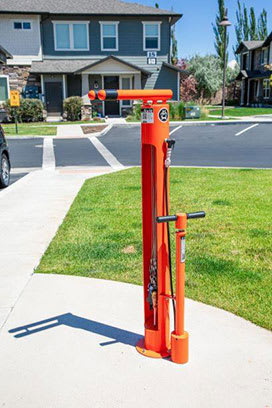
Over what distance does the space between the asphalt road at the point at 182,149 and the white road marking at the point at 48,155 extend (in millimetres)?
176

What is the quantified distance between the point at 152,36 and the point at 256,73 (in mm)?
19328

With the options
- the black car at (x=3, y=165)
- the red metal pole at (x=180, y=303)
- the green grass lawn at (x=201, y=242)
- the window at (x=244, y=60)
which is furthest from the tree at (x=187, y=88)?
the red metal pole at (x=180, y=303)

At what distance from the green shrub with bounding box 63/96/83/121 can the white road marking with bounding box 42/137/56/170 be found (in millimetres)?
8020

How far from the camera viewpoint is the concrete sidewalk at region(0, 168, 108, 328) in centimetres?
460

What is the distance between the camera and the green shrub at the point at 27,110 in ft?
88.0

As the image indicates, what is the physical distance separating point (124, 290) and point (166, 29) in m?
28.9

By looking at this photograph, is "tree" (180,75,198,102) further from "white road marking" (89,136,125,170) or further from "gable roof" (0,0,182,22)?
"white road marking" (89,136,125,170)

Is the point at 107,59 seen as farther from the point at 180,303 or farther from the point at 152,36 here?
the point at 180,303

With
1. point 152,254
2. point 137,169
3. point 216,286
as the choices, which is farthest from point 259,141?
point 152,254

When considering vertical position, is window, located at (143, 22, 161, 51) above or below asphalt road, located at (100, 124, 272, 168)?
above

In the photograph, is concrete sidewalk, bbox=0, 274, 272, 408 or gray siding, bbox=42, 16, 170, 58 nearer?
concrete sidewalk, bbox=0, 274, 272, 408

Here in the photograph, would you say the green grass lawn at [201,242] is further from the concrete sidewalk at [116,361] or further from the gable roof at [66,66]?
the gable roof at [66,66]

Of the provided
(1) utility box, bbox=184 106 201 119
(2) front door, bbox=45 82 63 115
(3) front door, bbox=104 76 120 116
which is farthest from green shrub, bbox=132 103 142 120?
(2) front door, bbox=45 82 63 115

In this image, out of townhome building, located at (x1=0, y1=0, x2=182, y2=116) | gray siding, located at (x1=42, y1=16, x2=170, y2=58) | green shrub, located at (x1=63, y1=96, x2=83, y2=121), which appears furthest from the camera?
gray siding, located at (x1=42, y1=16, x2=170, y2=58)
